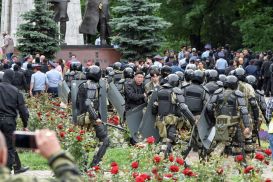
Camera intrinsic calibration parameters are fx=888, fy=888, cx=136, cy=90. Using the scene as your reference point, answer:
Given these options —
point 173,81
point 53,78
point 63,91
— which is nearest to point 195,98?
point 173,81

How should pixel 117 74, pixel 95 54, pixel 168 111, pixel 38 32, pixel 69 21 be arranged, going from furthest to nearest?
1. pixel 69 21
2. pixel 95 54
3. pixel 38 32
4. pixel 117 74
5. pixel 168 111

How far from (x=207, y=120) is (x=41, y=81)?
10.9m

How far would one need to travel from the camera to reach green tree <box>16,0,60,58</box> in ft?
106

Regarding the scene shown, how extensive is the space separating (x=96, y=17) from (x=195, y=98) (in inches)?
778

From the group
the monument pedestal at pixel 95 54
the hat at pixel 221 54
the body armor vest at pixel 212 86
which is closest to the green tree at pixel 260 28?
the hat at pixel 221 54

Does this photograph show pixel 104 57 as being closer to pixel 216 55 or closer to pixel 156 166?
pixel 216 55

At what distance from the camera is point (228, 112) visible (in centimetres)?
1433

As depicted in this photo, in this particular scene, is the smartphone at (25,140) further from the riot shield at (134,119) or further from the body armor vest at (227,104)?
the riot shield at (134,119)

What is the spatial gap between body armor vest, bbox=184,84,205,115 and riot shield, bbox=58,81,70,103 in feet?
24.1

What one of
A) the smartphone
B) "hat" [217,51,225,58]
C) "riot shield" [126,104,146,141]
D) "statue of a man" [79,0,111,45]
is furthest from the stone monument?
the smartphone

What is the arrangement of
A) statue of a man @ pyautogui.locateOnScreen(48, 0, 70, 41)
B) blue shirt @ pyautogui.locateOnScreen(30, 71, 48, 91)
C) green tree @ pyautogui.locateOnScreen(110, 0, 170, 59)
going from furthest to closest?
statue of a man @ pyautogui.locateOnScreen(48, 0, 70, 41) → green tree @ pyautogui.locateOnScreen(110, 0, 170, 59) → blue shirt @ pyautogui.locateOnScreen(30, 71, 48, 91)

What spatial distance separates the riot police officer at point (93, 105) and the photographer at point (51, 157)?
9.07 metres

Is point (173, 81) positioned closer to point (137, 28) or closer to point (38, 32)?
point (38, 32)

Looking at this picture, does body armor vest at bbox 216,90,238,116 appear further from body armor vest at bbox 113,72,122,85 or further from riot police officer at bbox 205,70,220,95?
body armor vest at bbox 113,72,122,85
